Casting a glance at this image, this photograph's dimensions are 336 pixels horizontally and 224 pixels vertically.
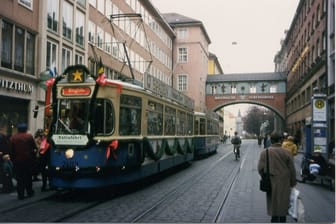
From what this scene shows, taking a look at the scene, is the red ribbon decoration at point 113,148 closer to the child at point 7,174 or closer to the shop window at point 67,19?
the child at point 7,174

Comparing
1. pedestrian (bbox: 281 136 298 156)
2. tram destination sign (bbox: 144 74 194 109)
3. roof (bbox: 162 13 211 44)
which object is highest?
roof (bbox: 162 13 211 44)

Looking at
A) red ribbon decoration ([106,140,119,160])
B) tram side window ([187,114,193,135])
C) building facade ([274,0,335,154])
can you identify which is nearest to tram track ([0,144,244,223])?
red ribbon decoration ([106,140,119,160])

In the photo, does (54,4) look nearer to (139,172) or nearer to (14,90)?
(14,90)

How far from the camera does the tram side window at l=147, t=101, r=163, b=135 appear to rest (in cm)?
1227

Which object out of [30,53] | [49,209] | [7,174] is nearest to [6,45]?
[30,53]

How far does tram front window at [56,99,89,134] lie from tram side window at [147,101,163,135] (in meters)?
2.68

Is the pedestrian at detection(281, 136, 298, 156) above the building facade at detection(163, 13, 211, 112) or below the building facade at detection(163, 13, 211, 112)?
below

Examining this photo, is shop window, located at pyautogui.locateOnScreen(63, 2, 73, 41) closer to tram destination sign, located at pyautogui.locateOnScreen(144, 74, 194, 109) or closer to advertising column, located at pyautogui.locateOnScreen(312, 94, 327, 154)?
tram destination sign, located at pyautogui.locateOnScreen(144, 74, 194, 109)

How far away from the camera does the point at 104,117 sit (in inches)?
394

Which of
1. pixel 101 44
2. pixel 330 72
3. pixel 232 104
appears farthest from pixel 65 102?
pixel 232 104

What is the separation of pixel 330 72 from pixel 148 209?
11.0 metres

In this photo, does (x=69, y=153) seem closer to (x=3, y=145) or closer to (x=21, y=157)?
(x=21, y=157)

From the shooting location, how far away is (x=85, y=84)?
994 centimetres

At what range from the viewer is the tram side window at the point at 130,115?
414 inches
